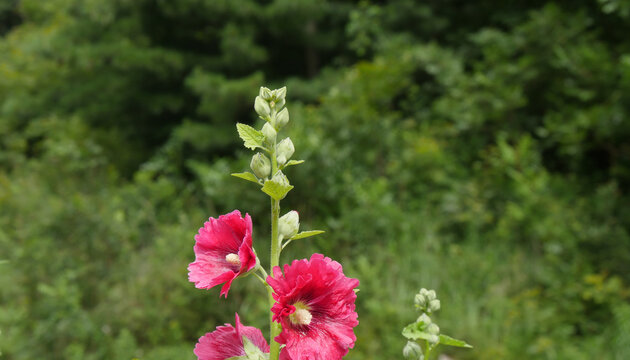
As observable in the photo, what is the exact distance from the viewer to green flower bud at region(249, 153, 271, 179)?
2.54 feet

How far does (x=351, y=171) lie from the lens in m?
4.88

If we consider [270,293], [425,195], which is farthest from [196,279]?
[425,195]

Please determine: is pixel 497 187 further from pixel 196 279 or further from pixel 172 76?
pixel 196 279

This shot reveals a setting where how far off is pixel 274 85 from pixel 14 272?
3.74 meters

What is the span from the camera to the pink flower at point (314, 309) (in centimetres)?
68

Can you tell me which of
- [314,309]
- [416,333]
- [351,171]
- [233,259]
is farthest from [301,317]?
[351,171]

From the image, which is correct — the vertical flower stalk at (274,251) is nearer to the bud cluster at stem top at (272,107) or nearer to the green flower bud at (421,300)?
the bud cluster at stem top at (272,107)

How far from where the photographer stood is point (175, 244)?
4023mm

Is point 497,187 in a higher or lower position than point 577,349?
higher

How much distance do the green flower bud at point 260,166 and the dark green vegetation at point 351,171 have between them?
8.19 ft

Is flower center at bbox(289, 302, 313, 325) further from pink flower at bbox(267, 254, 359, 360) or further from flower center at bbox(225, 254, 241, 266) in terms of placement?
flower center at bbox(225, 254, 241, 266)

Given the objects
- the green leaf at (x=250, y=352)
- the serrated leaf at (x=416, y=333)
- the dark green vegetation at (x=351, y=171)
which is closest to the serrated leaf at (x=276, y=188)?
the green leaf at (x=250, y=352)

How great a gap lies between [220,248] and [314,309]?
184 millimetres

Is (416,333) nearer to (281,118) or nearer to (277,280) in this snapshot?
(277,280)
